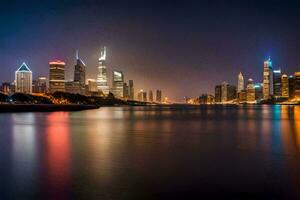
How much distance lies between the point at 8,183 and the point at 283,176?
9.54 meters

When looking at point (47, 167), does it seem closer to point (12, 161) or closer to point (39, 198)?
point (12, 161)

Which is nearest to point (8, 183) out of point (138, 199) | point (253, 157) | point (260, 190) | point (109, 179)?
point (109, 179)

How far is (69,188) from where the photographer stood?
10891 millimetres

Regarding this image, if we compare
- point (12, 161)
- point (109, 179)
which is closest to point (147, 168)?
point (109, 179)

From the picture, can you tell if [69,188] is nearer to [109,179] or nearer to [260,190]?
[109,179]

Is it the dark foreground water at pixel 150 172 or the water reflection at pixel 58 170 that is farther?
the water reflection at pixel 58 170

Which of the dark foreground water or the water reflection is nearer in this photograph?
the dark foreground water

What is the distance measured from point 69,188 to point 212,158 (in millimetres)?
8084

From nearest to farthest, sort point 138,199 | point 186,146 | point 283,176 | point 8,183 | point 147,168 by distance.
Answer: point 138,199, point 8,183, point 283,176, point 147,168, point 186,146

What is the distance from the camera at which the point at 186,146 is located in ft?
71.2

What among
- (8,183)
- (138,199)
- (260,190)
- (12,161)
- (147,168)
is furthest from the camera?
(12,161)

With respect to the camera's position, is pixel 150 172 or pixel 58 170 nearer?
pixel 150 172

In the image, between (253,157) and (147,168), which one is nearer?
(147,168)

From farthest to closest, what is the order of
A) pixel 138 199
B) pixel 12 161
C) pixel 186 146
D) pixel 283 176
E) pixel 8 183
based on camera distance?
1. pixel 186 146
2. pixel 12 161
3. pixel 283 176
4. pixel 8 183
5. pixel 138 199
